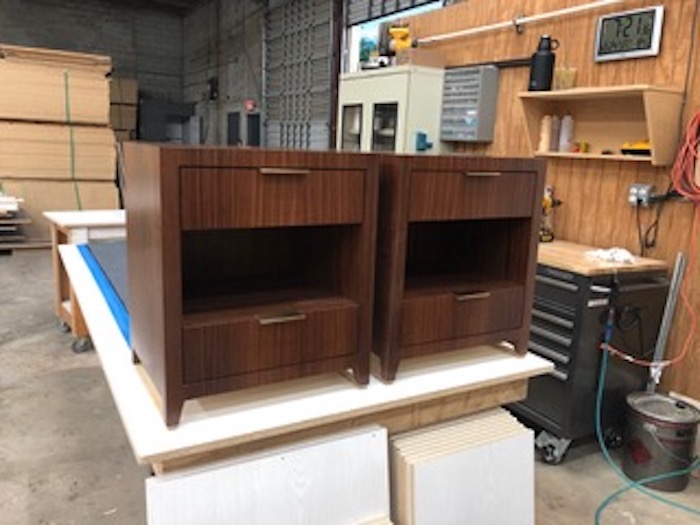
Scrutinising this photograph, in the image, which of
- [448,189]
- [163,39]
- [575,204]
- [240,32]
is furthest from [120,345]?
[163,39]

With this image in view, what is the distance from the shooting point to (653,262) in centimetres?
249

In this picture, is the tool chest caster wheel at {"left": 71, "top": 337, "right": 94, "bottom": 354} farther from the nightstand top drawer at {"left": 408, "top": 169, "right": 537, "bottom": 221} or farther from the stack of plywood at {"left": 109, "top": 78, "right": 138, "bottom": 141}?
the stack of plywood at {"left": 109, "top": 78, "right": 138, "bottom": 141}

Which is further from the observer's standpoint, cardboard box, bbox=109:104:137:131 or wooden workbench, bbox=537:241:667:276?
cardboard box, bbox=109:104:137:131

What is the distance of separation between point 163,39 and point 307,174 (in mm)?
10371

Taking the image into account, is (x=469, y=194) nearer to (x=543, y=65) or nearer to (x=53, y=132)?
(x=543, y=65)

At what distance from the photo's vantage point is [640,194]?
2.54 meters

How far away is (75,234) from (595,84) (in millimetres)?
2854

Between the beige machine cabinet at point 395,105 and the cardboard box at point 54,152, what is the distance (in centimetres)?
356

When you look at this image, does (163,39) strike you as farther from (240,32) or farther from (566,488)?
(566,488)

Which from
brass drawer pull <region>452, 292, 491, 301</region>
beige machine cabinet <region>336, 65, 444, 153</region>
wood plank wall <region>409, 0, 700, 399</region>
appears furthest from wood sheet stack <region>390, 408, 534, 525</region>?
beige machine cabinet <region>336, 65, 444, 153</region>

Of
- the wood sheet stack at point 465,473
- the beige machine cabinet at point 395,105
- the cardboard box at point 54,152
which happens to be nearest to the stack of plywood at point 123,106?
the cardboard box at point 54,152

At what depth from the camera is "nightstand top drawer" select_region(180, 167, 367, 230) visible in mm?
866

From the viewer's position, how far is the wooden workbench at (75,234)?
10.2ft

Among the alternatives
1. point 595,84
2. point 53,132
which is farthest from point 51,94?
point 595,84
